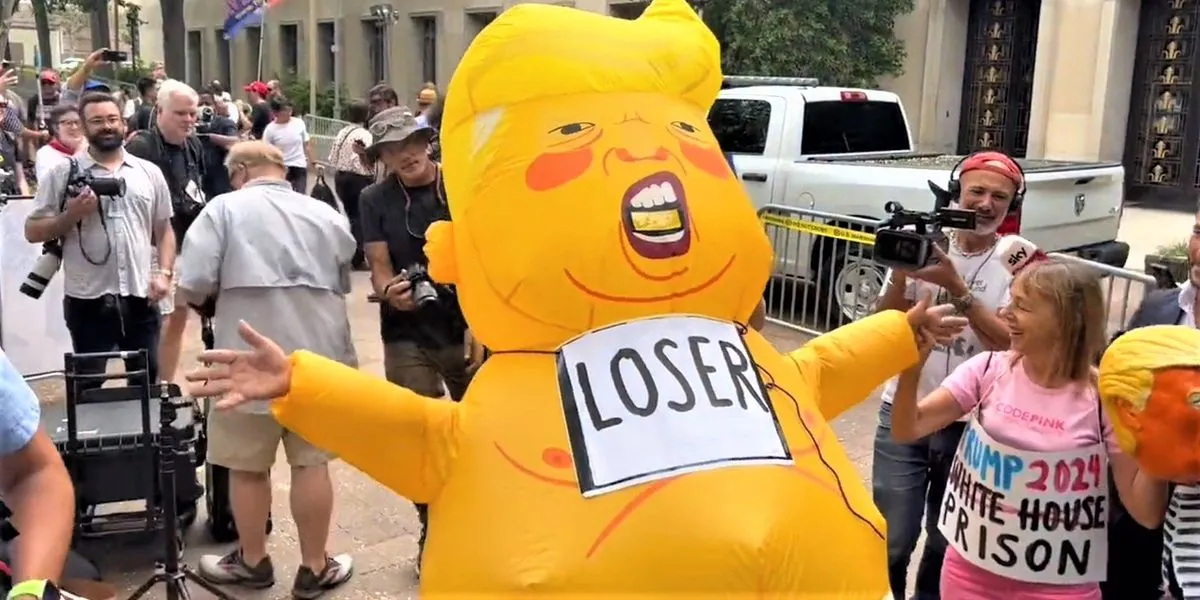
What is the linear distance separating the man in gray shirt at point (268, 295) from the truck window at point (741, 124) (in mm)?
5813

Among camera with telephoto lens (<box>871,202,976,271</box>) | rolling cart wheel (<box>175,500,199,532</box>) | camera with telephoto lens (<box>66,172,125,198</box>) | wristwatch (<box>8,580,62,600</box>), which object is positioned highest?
camera with telephoto lens (<box>871,202,976,271</box>)

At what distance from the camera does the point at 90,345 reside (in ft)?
17.6

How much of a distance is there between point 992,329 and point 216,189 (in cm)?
759

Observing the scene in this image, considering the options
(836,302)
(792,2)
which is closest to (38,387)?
(836,302)

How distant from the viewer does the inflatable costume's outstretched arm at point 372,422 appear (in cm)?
243

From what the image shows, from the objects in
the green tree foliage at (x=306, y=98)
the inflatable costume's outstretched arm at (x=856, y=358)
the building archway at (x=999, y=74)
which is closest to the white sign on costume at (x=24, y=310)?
the inflatable costume's outstretched arm at (x=856, y=358)

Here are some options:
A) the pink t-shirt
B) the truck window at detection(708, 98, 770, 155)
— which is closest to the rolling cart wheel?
the pink t-shirt

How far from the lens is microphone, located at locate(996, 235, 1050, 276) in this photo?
3.48 m

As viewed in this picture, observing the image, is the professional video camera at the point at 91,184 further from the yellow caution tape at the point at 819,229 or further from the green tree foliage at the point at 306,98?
the green tree foliage at the point at 306,98

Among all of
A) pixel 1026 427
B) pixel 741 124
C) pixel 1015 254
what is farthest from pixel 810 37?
pixel 1026 427

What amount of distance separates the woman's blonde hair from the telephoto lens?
14.5 ft

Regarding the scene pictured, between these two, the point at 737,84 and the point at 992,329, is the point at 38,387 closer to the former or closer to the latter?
the point at 992,329

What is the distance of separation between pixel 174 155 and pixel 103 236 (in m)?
1.28

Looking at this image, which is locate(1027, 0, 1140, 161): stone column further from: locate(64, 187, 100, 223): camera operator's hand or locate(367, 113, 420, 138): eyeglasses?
locate(64, 187, 100, 223): camera operator's hand
